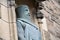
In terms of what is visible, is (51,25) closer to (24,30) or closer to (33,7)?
(33,7)

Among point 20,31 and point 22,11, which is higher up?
point 22,11

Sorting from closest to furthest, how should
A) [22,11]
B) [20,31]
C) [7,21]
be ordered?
[7,21]
[20,31]
[22,11]

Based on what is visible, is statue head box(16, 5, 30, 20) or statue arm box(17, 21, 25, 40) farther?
statue head box(16, 5, 30, 20)

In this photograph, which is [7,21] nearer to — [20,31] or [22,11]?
[20,31]

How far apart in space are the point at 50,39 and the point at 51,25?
32cm

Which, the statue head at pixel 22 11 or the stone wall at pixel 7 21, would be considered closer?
the stone wall at pixel 7 21

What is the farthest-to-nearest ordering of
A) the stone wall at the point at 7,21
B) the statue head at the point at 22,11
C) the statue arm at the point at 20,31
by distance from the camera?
1. the statue head at the point at 22,11
2. the statue arm at the point at 20,31
3. the stone wall at the point at 7,21

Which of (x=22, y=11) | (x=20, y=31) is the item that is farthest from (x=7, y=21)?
(x=22, y=11)

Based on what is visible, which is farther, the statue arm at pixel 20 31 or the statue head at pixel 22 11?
the statue head at pixel 22 11

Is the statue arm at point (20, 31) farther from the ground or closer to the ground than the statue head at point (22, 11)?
closer to the ground

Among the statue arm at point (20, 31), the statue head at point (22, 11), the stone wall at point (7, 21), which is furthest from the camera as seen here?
the statue head at point (22, 11)

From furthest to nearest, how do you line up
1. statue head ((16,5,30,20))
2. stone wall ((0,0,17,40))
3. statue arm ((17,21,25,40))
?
statue head ((16,5,30,20))
statue arm ((17,21,25,40))
stone wall ((0,0,17,40))

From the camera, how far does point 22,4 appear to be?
243cm

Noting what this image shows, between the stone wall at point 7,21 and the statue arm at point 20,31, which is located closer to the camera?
the stone wall at point 7,21
